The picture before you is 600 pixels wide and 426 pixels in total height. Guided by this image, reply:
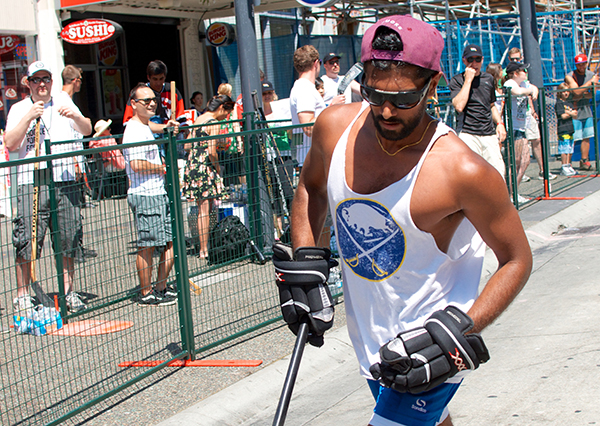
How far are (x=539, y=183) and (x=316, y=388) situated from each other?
24.5 ft

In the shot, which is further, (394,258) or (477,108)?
(477,108)

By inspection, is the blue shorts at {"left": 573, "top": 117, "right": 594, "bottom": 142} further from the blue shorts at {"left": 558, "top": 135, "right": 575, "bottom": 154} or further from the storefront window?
the storefront window

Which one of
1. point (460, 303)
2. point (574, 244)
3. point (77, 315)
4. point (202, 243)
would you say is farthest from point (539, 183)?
point (460, 303)

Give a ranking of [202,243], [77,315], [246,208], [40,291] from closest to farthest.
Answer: [40,291]
[77,315]
[202,243]
[246,208]

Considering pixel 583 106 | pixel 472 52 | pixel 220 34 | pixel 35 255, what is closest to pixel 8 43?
pixel 220 34

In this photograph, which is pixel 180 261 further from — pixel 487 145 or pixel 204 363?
pixel 487 145

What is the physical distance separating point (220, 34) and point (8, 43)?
475cm

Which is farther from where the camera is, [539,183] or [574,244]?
[539,183]

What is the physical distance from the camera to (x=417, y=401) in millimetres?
2301

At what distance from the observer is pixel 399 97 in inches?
84.4

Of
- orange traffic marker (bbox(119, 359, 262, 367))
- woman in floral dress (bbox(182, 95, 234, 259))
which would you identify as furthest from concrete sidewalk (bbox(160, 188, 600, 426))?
woman in floral dress (bbox(182, 95, 234, 259))

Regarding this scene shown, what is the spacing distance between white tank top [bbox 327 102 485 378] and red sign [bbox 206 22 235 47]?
1308cm

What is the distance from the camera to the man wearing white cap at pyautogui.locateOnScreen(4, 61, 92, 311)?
14.0ft

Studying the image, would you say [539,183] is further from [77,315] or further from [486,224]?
[486,224]
